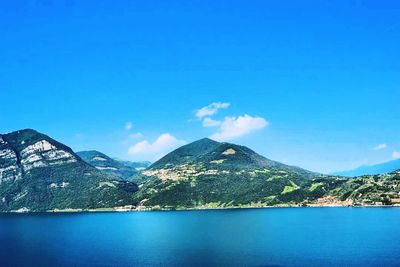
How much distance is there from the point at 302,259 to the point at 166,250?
62052mm

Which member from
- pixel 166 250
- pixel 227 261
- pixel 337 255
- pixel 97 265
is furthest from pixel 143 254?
pixel 337 255

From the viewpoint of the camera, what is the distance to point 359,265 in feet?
468

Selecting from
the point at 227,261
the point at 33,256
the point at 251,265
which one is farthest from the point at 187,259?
the point at 33,256

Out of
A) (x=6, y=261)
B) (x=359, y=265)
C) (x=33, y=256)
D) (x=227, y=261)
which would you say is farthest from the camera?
(x=33, y=256)

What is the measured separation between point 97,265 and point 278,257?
6892cm

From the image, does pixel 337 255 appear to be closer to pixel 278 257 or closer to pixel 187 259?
pixel 278 257

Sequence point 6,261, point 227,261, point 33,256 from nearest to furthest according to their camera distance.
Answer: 1. point 227,261
2. point 6,261
3. point 33,256

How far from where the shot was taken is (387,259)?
495 feet

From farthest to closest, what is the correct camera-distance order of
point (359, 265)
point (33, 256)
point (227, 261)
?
1. point (33, 256)
2. point (227, 261)
3. point (359, 265)

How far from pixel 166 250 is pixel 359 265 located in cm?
8316

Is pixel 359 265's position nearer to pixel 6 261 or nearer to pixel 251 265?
pixel 251 265

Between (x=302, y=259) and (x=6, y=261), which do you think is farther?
(x=6, y=261)

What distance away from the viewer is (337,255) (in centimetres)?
16362

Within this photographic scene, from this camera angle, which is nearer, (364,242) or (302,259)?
(302,259)
